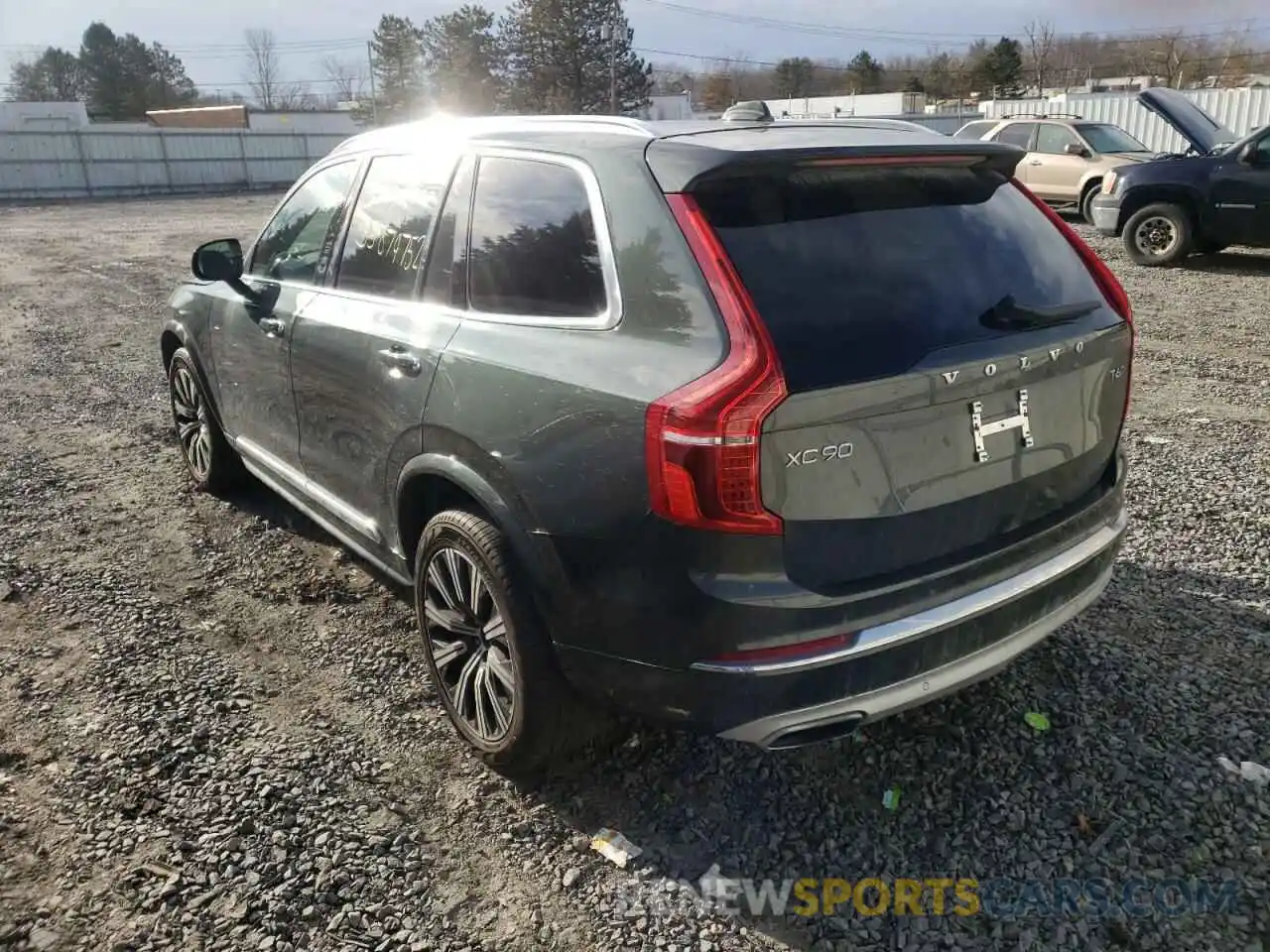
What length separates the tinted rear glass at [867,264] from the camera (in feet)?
7.47

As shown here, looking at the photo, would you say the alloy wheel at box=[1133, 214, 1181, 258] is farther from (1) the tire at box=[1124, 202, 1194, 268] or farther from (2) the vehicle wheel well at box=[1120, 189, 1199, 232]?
(2) the vehicle wheel well at box=[1120, 189, 1199, 232]

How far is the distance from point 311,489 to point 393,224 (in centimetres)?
118

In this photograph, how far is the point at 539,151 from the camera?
9.34 ft

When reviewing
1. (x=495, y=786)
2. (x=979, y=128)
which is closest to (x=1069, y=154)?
(x=979, y=128)

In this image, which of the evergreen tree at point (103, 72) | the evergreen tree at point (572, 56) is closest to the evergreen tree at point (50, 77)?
the evergreen tree at point (103, 72)

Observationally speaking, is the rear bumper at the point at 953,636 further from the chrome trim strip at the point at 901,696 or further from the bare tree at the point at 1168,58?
the bare tree at the point at 1168,58

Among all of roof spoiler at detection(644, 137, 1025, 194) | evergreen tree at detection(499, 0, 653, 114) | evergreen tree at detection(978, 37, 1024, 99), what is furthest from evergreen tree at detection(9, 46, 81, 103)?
roof spoiler at detection(644, 137, 1025, 194)

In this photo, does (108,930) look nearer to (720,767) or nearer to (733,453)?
(720,767)

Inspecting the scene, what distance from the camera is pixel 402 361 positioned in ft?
10.2

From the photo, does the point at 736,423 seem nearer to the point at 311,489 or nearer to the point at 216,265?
the point at 311,489

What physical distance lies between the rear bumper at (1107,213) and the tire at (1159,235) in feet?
0.48

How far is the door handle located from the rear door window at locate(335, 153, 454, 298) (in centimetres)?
22

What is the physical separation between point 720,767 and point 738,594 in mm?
983

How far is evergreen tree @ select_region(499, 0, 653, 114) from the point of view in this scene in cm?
5394
